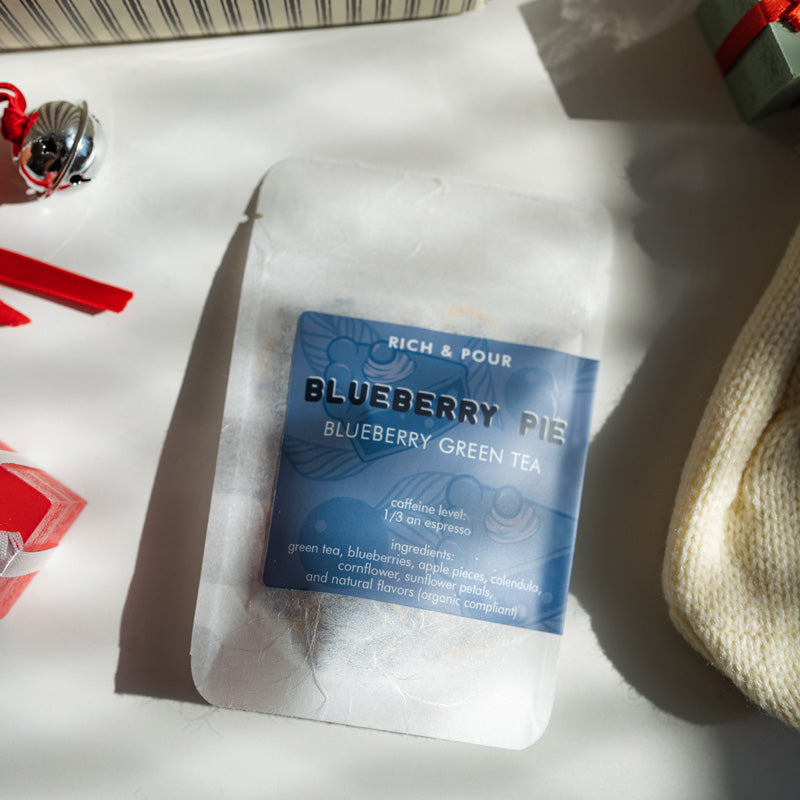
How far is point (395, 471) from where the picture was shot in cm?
43

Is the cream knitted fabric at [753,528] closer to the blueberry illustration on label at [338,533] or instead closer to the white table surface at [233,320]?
the white table surface at [233,320]

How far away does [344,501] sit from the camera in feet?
1.39

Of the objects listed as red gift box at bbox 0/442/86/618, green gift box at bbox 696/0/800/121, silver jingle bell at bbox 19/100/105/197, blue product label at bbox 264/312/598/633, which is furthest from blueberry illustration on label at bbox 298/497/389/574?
green gift box at bbox 696/0/800/121

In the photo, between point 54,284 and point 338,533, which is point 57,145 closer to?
point 54,284

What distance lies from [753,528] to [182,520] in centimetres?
38

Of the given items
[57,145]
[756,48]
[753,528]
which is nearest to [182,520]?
[57,145]

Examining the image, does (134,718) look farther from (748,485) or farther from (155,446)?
(748,485)


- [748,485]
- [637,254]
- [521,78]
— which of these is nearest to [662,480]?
[748,485]

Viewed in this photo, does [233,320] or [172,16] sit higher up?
[172,16]

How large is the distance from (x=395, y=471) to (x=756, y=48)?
370 mm

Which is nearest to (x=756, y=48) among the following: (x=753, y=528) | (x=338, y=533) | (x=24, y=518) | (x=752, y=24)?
(x=752, y=24)

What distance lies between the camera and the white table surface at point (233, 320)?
1.47 ft

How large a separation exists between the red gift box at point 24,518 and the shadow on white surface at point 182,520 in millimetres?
57

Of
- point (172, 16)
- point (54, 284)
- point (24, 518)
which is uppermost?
point (172, 16)
